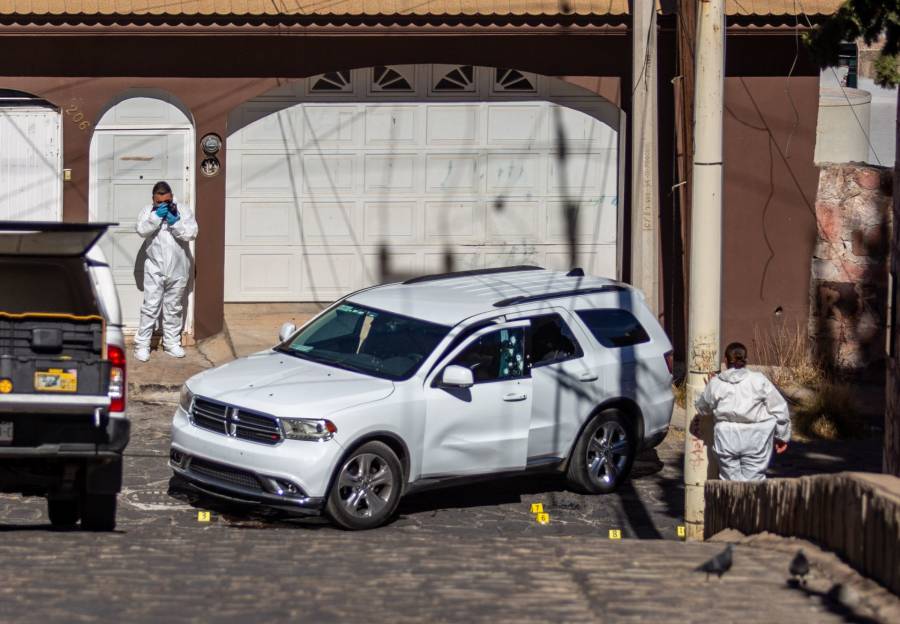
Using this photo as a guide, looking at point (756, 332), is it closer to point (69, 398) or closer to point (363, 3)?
point (363, 3)

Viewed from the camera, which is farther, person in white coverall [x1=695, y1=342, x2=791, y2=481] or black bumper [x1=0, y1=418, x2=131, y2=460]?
person in white coverall [x1=695, y1=342, x2=791, y2=481]

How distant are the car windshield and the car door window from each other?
0.28 metres

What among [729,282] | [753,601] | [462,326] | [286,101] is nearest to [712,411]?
[462,326]

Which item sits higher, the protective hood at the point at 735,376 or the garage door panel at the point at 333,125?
the garage door panel at the point at 333,125

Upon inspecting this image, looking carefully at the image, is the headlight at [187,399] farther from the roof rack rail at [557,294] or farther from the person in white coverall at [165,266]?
the person in white coverall at [165,266]

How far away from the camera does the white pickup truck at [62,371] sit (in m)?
8.97

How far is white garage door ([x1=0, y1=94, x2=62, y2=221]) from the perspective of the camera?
56.7 ft

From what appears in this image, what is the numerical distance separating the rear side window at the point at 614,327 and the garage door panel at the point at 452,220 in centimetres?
483

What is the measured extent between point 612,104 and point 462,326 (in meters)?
6.41

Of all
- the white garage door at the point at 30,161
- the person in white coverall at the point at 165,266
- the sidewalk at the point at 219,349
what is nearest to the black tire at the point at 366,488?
the sidewalk at the point at 219,349

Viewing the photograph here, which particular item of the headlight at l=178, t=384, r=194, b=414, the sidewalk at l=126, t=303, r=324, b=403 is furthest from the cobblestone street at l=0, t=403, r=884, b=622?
the sidewalk at l=126, t=303, r=324, b=403

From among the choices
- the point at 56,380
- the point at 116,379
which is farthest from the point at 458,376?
the point at 56,380

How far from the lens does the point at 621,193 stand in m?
17.7

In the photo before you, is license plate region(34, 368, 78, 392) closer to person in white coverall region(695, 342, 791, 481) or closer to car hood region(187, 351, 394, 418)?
car hood region(187, 351, 394, 418)
